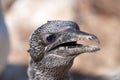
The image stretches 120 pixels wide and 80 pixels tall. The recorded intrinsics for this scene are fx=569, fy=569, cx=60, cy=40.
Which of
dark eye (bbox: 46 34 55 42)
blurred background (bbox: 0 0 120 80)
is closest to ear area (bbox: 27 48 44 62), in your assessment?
dark eye (bbox: 46 34 55 42)

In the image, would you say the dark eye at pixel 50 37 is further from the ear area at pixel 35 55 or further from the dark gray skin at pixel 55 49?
the ear area at pixel 35 55

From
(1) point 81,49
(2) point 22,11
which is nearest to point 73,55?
(1) point 81,49

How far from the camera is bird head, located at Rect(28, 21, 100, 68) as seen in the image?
3363mm

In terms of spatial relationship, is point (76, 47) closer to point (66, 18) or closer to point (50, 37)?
point (50, 37)

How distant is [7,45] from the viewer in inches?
302

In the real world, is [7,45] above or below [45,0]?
below

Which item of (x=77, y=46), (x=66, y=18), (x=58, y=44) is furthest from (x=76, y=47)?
(x=66, y=18)

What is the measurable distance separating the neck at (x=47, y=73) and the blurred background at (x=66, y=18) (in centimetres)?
362

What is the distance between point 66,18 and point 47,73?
4783 mm

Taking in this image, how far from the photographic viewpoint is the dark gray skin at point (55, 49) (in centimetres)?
338

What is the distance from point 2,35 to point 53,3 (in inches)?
60.2

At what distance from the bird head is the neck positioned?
0.17 ft

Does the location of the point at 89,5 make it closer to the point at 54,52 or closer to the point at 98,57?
the point at 98,57

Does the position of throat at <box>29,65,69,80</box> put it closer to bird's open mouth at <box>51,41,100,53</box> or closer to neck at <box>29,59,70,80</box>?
neck at <box>29,59,70,80</box>
